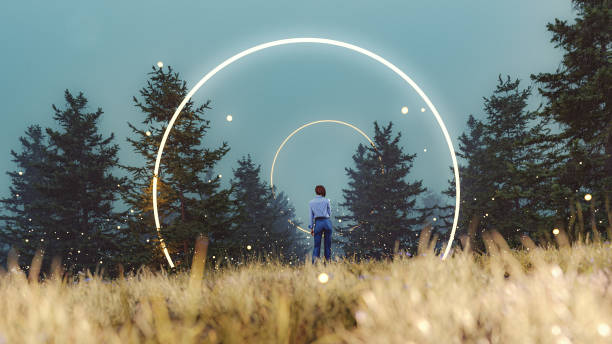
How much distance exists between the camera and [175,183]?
15.9m

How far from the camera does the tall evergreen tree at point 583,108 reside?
1196 cm

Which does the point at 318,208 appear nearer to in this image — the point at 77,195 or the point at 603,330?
the point at 603,330

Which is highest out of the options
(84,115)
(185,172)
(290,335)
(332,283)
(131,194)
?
(84,115)

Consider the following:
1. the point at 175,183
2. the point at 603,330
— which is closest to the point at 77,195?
the point at 175,183

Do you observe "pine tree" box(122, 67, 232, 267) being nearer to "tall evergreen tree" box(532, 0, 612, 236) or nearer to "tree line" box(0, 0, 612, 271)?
"tree line" box(0, 0, 612, 271)

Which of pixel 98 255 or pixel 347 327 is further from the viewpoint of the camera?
pixel 98 255

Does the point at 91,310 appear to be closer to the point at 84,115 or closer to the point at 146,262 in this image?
the point at 146,262

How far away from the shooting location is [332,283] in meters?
3.12

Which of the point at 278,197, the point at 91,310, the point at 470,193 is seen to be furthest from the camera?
the point at 278,197

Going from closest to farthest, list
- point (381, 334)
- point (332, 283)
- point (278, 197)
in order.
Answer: point (381, 334) → point (332, 283) → point (278, 197)

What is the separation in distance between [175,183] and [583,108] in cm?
1665

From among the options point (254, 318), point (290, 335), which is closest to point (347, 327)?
point (290, 335)

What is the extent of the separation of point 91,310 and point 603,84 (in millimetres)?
15177

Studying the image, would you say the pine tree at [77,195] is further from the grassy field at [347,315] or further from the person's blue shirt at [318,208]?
the grassy field at [347,315]
